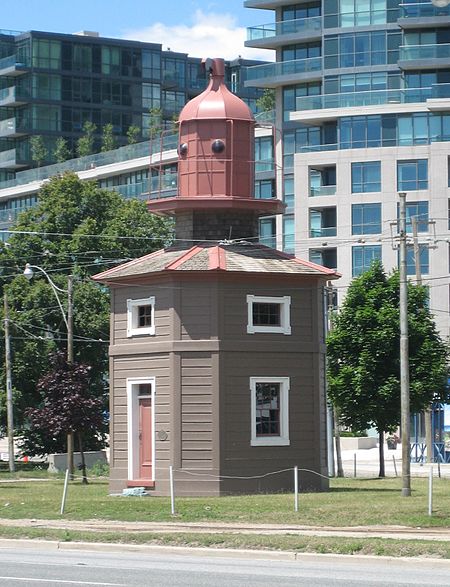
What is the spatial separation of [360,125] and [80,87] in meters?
45.1

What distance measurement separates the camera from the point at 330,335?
56812mm

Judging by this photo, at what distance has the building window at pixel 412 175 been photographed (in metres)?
91.2

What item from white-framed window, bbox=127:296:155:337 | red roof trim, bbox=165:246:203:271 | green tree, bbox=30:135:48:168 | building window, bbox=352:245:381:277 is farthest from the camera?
green tree, bbox=30:135:48:168

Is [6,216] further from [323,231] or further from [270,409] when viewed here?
[270,409]

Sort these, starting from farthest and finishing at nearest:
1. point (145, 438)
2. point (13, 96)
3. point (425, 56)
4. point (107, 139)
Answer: point (13, 96)
point (107, 139)
point (425, 56)
point (145, 438)

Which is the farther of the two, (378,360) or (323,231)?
(323,231)

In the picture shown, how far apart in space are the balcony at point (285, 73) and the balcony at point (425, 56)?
716cm

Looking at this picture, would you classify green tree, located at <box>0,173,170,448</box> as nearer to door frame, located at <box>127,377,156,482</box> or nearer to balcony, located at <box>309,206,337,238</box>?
balcony, located at <box>309,206,337,238</box>

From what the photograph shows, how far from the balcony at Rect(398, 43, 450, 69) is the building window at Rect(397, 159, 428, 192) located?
7.09 m

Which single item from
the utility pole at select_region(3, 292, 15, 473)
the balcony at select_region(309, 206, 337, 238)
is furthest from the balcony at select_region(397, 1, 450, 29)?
the utility pole at select_region(3, 292, 15, 473)

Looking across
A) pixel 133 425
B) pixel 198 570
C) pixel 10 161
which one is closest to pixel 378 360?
pixel 133 425

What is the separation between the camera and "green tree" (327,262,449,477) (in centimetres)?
5481

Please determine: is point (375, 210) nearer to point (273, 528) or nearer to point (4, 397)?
point (4, 397)

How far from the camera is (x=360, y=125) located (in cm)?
9381
